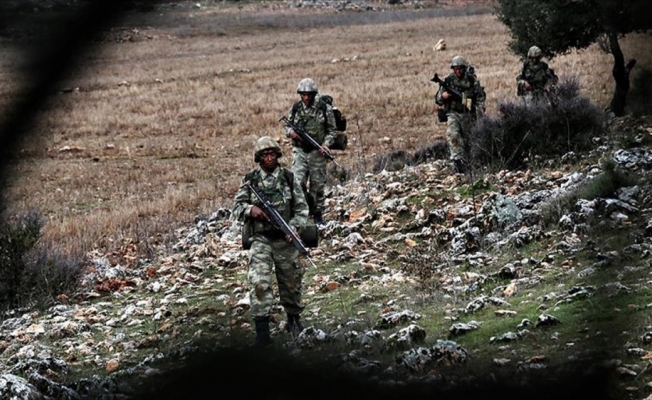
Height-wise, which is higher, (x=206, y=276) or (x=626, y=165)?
(x=626, y=165)

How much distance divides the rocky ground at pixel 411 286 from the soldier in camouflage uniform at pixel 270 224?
0.34 metres

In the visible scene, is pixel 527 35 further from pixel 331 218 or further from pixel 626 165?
pixel 626 165

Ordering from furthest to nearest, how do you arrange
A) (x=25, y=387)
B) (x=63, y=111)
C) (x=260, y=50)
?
(x=260, y=50) < (x=25, y=387) < (x=63, y=111)

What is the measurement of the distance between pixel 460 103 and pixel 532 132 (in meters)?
1.23

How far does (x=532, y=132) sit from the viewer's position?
16.3 meters

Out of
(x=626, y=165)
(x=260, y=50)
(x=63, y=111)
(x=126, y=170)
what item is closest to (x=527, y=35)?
(x=126, y=170)

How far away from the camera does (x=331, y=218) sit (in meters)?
15.5

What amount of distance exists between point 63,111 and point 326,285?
10117 mm

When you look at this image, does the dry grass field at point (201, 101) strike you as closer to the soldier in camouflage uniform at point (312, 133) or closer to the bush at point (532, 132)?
the bush at point (532, 132)

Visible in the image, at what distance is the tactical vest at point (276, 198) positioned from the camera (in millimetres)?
8914

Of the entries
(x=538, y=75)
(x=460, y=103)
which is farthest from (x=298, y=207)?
(x=538, y=75)

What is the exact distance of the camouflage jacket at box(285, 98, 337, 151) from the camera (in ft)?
45.1

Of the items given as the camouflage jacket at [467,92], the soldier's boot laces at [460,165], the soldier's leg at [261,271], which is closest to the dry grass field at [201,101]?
the camouflage jacket at [467,92]

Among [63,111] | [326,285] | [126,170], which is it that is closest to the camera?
[63,111]
